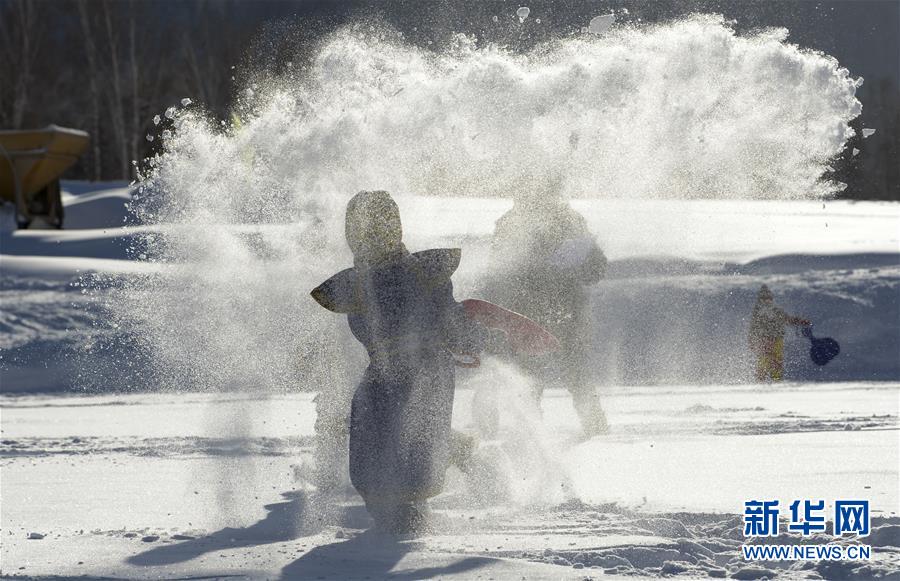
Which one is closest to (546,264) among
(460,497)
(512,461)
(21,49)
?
(512,461)

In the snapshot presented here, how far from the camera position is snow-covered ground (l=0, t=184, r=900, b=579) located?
446 centimetres

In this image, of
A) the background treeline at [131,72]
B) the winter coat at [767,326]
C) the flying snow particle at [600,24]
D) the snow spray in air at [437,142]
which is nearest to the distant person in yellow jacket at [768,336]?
the winter coat at [767,326]

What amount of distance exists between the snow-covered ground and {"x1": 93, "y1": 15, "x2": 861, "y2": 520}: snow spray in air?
1.45 feet

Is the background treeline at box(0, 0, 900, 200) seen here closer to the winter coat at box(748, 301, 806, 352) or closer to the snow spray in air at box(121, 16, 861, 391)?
the winter coat at box(748, 301, 806, 352)

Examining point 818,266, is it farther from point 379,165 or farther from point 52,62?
point 52,62

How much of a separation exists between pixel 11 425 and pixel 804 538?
6.21 metres

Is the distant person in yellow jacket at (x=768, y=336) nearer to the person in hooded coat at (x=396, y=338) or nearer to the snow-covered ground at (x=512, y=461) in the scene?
the snow-covered ground at (x=512, y=461)

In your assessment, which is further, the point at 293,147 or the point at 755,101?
the point at 755,101

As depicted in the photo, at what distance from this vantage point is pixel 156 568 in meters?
4.34

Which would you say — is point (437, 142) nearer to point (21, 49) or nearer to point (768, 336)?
point (768, 336)

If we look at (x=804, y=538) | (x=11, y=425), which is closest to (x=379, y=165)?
(x=804, y=538)

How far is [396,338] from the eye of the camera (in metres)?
5.07

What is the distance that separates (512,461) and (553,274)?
1677mm

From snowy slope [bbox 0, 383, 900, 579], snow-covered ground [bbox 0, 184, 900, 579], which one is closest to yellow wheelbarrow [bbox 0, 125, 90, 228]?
snow-covered ground [bbox 0, 184, 900, 579]
